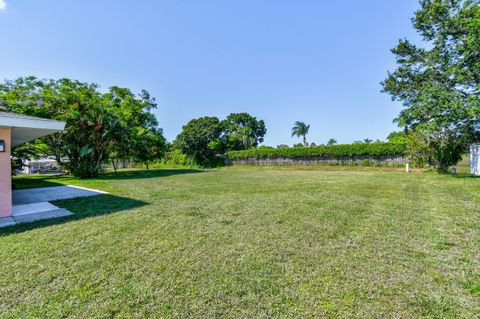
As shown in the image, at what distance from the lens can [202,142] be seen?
30188 millimetres

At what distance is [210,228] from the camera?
394 centimetres

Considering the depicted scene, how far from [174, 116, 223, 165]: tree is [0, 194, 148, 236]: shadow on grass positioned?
2349 centimetres

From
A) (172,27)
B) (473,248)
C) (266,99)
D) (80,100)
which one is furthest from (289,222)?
(266,99)

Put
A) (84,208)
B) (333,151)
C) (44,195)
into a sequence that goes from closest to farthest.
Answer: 1. (84,208)
2. (44,195)
3. (333,151)

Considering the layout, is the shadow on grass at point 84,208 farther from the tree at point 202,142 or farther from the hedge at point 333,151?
the tree at point 202,142

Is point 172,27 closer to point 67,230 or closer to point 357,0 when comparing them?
point 357,0

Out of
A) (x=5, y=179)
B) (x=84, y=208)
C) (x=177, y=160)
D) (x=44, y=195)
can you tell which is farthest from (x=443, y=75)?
(x=177, y=160)

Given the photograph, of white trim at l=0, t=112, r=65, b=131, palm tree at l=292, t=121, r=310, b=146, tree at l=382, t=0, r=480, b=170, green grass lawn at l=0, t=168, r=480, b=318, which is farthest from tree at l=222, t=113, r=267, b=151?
green grass lawn at l=0, t=168, r=480, b=318

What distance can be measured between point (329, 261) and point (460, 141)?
1402 centimetres

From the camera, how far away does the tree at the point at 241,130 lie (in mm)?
33938

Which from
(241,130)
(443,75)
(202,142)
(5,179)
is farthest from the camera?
(241,130)

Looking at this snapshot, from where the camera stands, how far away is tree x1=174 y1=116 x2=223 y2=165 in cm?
2998

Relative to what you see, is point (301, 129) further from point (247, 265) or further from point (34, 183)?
point (247, 265)

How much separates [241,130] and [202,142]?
25.5ft
